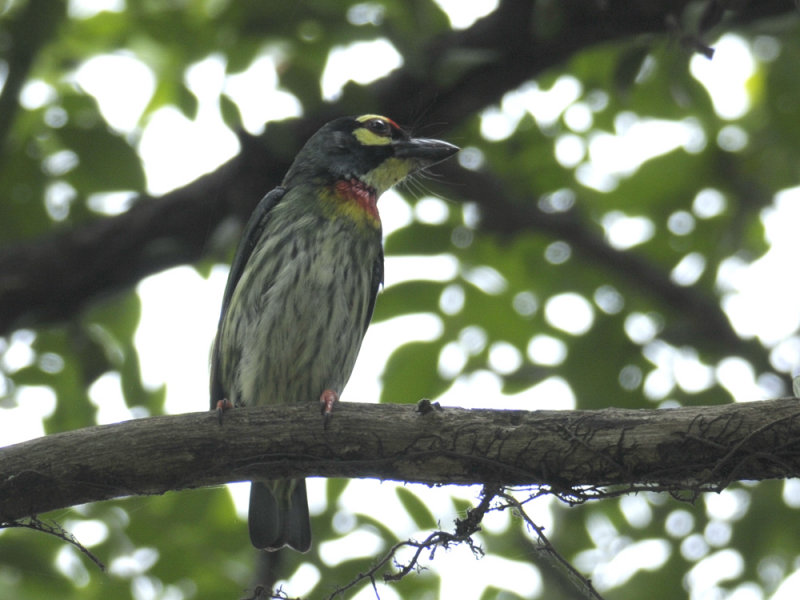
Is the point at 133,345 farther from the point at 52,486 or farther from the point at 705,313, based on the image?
the point at 705,313

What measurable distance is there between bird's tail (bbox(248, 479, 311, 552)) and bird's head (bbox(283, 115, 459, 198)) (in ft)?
4.85

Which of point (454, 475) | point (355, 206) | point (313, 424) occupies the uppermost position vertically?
point (355, 206)

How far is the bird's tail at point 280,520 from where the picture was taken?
3.80 m

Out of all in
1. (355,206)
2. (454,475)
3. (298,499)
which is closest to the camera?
(454,475)

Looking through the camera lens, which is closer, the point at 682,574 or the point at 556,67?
the point at 682,574

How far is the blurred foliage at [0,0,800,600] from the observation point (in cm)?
393

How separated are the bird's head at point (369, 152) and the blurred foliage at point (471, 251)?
0.27 meters

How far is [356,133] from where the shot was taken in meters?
4.67

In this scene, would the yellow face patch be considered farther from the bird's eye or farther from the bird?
the bird

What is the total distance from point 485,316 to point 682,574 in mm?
1441

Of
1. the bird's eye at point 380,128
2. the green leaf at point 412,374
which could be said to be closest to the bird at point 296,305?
the green leaf at point 412,374

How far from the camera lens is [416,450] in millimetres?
2725

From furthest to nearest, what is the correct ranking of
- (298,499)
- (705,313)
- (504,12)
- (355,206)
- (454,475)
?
(705,313)
(504,12)
(355,206)
(298,499)
(454,475)

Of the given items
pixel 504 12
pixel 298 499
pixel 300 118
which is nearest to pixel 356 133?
pixel 300 118
